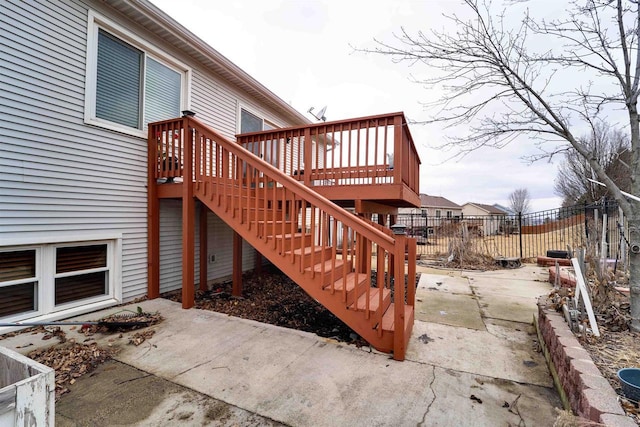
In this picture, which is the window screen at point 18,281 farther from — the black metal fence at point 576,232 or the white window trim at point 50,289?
the black metal fence at point 576,232

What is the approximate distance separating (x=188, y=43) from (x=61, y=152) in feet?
8.87

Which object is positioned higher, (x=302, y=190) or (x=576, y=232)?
(x=302, y=190)

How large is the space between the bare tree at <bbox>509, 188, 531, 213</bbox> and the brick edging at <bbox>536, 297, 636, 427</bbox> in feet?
157

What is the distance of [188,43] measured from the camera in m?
4.75

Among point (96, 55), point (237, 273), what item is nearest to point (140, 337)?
point (237, 273)

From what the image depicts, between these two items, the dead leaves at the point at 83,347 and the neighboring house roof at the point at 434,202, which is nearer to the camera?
the dead leaves at the point at 83,347

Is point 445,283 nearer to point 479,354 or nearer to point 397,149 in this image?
point 479,354

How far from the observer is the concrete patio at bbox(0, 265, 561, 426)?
6.33 ft

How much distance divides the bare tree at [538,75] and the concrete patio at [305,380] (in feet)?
4.65

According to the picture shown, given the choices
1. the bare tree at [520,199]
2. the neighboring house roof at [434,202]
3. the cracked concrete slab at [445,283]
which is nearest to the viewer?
the cracked concrete slab at [445,283]

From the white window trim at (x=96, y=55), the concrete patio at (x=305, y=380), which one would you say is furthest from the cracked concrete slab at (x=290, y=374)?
the white window trim at (x=96, y=55)

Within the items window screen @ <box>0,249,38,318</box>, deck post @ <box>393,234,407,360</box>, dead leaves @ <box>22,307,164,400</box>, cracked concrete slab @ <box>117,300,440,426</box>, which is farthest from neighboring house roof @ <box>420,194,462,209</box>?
window screen @ <box>0,249,38,318</box>

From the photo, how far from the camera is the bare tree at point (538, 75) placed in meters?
2.67

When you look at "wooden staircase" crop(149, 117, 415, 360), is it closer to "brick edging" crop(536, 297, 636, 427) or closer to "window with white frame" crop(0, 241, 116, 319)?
"brick edging" crop(536, 297, 636, 427)
